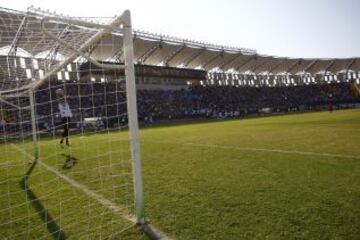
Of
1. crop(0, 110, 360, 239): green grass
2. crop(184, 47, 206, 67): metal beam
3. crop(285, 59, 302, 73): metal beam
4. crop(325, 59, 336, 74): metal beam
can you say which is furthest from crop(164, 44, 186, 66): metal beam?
crop(0, 110, 360, 239): green grass

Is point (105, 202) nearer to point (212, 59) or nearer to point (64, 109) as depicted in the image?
point (64, 109)

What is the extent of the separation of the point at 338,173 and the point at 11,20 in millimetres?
7415

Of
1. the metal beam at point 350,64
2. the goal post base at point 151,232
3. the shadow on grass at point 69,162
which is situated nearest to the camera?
the goal post base at point 151,232

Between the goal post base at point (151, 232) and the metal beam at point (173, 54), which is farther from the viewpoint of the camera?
the metal beam at point (173, 54)

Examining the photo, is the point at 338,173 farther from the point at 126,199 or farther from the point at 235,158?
the point at 126,199

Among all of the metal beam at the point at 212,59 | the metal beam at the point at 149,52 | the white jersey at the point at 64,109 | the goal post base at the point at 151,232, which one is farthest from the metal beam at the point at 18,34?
the metal beam at the point at 212,59

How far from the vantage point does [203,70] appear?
64.8 meters

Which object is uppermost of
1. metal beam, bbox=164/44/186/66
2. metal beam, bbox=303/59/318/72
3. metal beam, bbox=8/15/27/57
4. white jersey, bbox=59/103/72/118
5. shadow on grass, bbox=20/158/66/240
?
metal beam, bbox=164/44/186/66

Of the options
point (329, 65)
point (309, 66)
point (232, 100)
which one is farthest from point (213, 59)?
point (329, 65)

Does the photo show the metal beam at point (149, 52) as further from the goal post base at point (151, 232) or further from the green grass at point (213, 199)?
the goal post base at point (151, 232)

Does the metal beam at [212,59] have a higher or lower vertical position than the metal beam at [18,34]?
higher

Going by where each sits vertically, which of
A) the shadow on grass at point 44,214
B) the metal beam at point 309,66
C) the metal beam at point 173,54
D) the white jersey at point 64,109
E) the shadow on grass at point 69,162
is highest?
the metal beam at point 173,54

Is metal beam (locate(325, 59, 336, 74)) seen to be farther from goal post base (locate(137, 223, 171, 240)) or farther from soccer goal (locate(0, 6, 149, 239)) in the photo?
goal post base (locate(137, 223, 171, 240))

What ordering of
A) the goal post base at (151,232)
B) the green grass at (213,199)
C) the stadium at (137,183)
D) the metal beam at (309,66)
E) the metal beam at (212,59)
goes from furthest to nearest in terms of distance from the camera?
the metal beam at (309,66), the metal beam at (212,59), the stadium at (137,183), the green grass at (213,199), the goal post base at (151,232)
